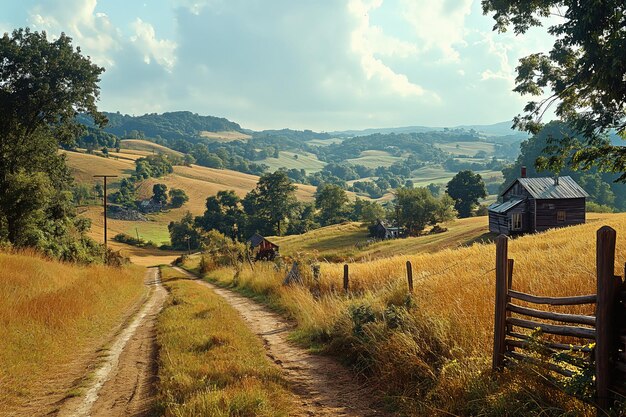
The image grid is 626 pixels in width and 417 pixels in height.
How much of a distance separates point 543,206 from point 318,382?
49261 millimetres

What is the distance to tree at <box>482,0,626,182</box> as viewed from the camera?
10.5m

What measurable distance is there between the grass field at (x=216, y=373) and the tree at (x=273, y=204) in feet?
319

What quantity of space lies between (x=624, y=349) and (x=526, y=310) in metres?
1.60

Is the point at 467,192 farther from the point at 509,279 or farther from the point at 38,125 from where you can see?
the point at 509,279

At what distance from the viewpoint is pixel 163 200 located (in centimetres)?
15038

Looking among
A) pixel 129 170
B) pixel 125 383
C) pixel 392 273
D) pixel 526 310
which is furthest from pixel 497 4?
pixel 129 170

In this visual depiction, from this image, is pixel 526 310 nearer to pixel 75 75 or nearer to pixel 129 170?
pixel 75 75

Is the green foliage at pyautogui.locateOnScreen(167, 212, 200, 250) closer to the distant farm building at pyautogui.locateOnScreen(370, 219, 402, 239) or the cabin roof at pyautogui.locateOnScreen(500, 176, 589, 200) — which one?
the distant farm building at pyautogui.locateOnScreen(370, 219, 402, 239)

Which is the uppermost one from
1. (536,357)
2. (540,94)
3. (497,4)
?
(497,4)

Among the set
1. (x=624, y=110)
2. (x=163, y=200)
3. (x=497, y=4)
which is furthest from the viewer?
(x=163, y=200)

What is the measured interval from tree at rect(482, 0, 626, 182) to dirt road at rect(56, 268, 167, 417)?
12.0 metres

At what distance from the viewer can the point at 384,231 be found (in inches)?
3381

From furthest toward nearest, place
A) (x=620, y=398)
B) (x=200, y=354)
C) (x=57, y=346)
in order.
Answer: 1. (x=57, y=346)
2. (x=200, y=354)
3. (x=620, y=398)

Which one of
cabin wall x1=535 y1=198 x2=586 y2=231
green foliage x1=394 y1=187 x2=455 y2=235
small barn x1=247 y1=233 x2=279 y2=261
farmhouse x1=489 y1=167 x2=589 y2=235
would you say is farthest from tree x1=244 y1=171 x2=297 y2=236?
cabin wall x1=535 y1=198 x2=586 y2=231
